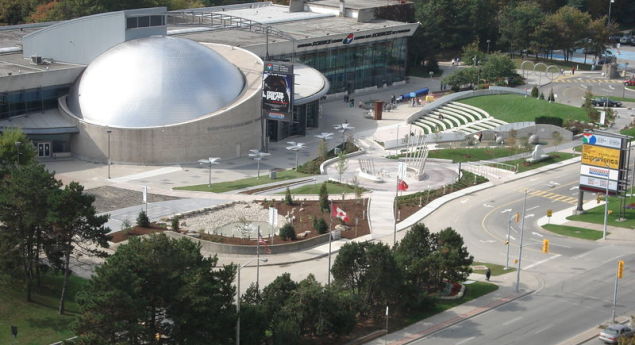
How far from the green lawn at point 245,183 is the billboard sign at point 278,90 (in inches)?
298

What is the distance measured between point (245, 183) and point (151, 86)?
50.7 feet

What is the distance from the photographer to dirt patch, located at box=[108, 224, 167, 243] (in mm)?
84062

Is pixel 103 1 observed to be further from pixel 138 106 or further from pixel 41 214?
pixel 41 214

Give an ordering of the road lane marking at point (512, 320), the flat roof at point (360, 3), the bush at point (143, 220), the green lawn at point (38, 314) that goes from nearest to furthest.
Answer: the green lawn at point (38, 314), the road lane marking at point (512, 320), the bush at point (143, 220), the flat roof at point (360, 3)

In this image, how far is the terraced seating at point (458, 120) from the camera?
130000 mm

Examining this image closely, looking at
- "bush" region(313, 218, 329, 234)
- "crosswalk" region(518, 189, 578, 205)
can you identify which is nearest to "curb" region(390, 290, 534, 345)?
"bush" region(313, 218, 329, 234)

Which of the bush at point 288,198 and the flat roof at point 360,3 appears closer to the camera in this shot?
the bush at point 288,198

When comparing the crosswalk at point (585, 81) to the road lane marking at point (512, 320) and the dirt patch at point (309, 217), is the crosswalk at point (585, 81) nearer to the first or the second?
the dirt patch at point (309, 217)

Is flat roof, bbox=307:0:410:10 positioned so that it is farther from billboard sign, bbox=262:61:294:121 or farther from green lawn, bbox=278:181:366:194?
green lawn, bbox=278:181:366:194

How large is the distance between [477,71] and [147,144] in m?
58.8

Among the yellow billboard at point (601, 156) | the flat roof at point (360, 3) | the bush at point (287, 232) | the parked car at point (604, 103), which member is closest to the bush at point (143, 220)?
the bush at point (287, 232)

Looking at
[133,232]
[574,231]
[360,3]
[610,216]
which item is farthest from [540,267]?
[360,3]

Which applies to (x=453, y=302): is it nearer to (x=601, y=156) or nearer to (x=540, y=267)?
(x=540, y=267)

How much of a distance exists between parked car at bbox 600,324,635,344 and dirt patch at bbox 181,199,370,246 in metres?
24.8
